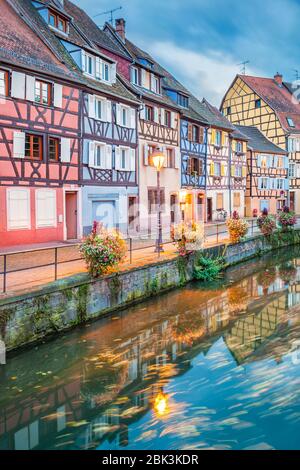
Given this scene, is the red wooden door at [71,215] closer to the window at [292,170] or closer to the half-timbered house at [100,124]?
the half-timbered house at [100,124]

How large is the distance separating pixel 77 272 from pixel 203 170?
75.2 ft

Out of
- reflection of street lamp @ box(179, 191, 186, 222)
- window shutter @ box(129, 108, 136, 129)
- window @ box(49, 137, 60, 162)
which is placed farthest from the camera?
reflection of street lamp @ box(179, 191, 186, 222)

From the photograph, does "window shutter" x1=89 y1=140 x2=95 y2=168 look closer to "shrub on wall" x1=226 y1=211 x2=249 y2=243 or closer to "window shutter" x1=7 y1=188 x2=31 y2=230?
"window shutter" x1=7 y1=188 x2=31 y2=230

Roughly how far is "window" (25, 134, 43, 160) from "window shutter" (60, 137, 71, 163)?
3.38 feet

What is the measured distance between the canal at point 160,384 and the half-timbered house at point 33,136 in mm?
7174

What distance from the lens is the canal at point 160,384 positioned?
5812mm

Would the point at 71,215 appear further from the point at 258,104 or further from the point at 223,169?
the point at 258,104

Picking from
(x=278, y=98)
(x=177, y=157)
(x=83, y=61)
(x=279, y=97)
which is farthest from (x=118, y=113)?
(x=279, y=97)

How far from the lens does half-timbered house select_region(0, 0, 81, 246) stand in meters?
15.9

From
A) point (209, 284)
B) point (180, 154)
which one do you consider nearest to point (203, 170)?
point (180, 154)

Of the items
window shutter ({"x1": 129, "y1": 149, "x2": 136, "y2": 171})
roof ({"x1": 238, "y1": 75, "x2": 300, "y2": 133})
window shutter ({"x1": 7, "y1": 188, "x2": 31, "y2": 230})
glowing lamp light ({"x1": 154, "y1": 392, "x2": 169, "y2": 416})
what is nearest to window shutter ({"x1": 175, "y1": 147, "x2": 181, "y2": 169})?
window shutter ({"x1": 129, "y1": 149, "x2": 136, "y2": 171})

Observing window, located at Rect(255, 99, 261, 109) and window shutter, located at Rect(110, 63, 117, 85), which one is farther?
window, located at Rect(255, 99, 261, 109)

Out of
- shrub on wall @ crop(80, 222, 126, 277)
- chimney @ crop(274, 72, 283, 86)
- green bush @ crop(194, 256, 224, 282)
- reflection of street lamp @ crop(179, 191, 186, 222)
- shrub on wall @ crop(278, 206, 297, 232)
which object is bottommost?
green bush @ crop(194, 256, 224, 282)

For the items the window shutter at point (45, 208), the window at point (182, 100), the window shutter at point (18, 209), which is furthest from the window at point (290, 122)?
the window shutter at point (18, 209)
